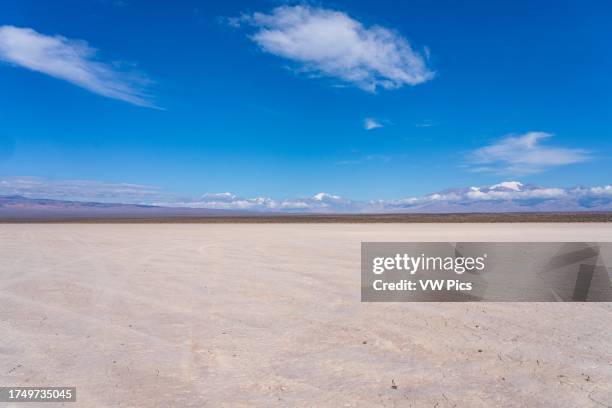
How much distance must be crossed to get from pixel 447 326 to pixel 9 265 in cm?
1194

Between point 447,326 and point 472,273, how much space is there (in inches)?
180

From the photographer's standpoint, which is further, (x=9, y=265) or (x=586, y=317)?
(x=9, y=265)

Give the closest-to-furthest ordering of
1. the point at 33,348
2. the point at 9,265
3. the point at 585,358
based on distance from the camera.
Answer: the point at 585,358 < the point at 33,348 < the point at 9,265

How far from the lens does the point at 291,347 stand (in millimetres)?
4871

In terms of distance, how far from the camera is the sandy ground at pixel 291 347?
3709 millimetres

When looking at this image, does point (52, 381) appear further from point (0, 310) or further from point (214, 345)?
point (0, 310)

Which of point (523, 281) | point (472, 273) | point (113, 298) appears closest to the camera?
point (113, 298)

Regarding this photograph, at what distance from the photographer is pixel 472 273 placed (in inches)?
383

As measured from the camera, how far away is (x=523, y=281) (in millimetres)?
8625

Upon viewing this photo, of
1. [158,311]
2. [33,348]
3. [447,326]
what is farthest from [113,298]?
[447,326]

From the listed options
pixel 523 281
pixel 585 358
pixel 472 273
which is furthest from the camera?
pixel 472 273

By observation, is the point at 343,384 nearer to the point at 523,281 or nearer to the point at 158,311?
the point at 158,311

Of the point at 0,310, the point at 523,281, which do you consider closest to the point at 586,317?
the point at 523,281

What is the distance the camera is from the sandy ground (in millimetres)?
3709
